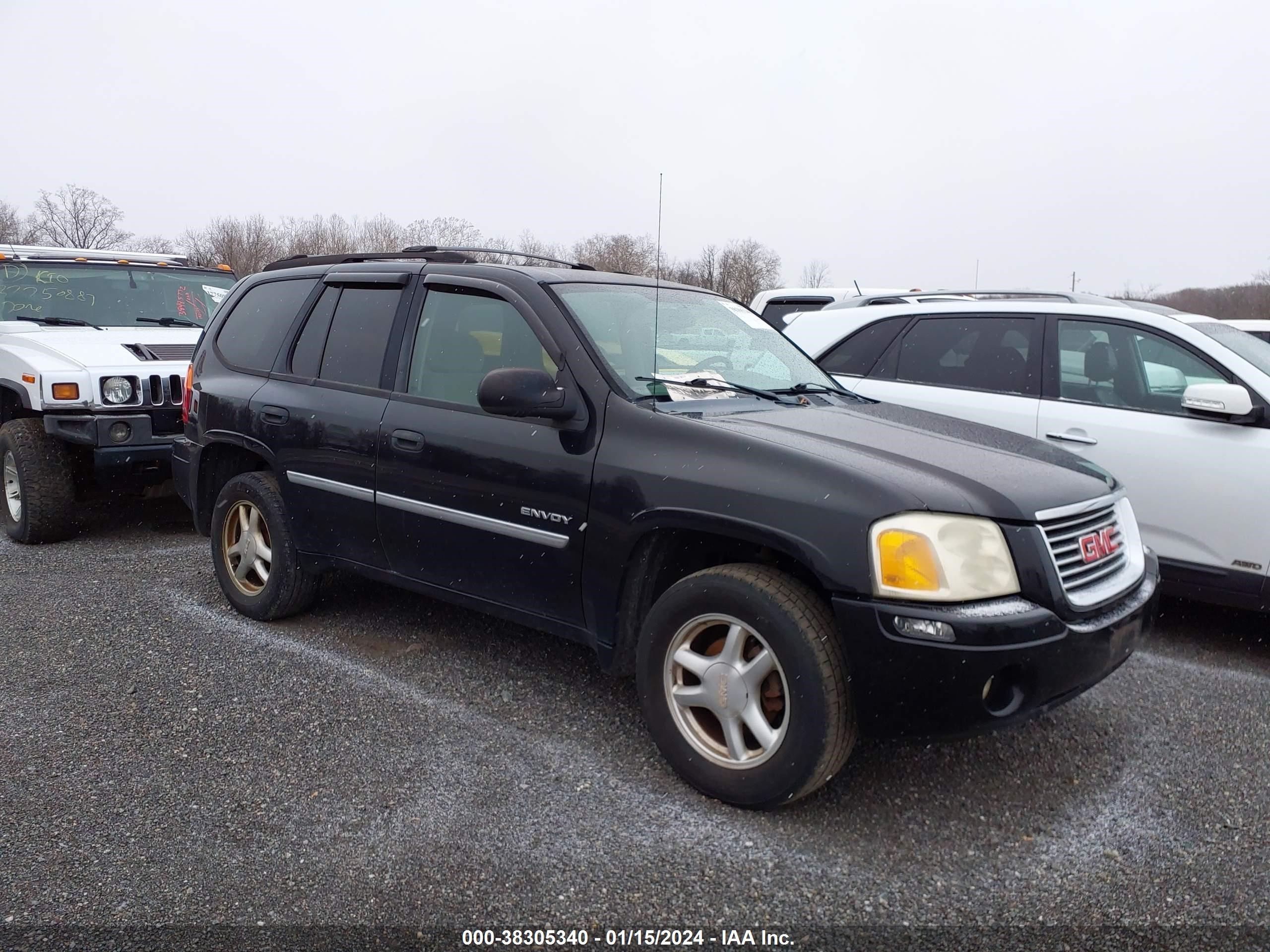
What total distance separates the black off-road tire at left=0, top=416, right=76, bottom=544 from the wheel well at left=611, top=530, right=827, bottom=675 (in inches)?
180

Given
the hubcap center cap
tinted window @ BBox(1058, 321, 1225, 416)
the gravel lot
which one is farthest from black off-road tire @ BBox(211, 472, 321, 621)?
tinted window @ BBox(1058, 321, 1225, 416)

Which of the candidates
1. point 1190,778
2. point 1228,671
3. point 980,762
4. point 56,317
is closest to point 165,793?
point 980,762

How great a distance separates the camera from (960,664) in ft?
8.85

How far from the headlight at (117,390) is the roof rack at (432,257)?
183 cm

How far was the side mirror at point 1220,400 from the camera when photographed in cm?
435

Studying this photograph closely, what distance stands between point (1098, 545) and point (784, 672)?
1135 mm

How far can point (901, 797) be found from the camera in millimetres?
3162

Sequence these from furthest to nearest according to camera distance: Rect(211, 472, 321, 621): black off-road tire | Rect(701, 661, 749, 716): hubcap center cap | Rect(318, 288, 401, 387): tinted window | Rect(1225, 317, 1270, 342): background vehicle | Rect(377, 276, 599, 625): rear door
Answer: Rect(1225, 317, 1270, 342): background vehicle → Rect(211, 472, 321, 621): black off-road tire → Rect(318, 288, 401, 387): tinted window → Rect(377, 276, 599, 625): rear door → Rect(701, 661, 749, 716): hubcap center cap

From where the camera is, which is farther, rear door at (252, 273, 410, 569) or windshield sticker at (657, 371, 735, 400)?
rear door at (252, 273, 410, 569)

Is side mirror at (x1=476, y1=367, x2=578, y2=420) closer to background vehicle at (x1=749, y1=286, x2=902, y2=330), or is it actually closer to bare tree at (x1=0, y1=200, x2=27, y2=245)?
background vehicle at (x1=749, y1=286, x2=902, y2=330)

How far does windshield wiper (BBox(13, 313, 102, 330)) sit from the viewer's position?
6.92m

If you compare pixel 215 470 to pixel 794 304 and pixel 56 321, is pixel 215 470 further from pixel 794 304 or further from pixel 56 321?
pixel 794 304

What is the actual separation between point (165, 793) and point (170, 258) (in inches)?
236

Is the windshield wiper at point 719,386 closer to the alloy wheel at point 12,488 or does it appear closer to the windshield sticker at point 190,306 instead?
the alloy wheel at point 12,488
